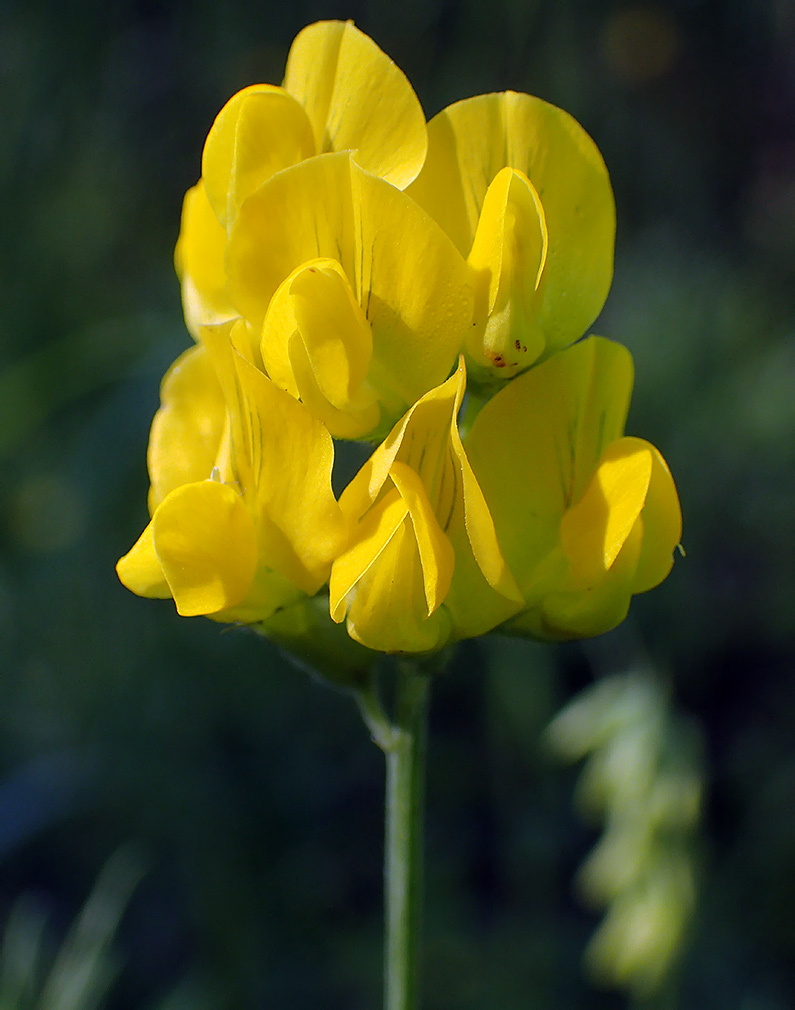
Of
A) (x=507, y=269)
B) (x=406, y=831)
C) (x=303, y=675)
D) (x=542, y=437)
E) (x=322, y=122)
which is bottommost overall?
(x=303, y=675)

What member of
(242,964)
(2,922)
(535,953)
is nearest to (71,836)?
(2,922)

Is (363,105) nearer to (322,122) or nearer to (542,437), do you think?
(322,122)

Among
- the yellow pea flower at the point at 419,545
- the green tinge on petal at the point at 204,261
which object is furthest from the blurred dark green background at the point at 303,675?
the yellow pea flower at the point at 419,545

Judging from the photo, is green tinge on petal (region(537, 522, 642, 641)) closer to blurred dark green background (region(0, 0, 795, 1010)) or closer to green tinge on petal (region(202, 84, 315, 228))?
green tinge on petal (region(202, 84, 315, 228))

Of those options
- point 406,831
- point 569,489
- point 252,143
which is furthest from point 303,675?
point 252,143

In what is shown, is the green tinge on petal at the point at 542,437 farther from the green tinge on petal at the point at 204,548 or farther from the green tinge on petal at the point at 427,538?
the green tinge on petal at the point at 204,548

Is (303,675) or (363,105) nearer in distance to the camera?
(363,105)

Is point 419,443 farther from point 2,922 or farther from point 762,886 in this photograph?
point 2,922
